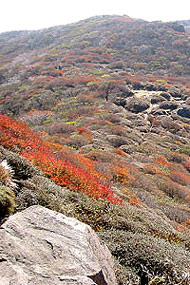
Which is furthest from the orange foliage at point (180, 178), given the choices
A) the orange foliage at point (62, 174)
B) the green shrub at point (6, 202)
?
the green shrub at point (6, 202)

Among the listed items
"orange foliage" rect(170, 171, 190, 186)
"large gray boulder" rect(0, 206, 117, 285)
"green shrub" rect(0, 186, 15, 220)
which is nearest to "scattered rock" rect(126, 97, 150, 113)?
"orange foliage" rect(170, 171, 190, 186)

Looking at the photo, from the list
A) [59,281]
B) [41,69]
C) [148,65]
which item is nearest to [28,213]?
[59,281]

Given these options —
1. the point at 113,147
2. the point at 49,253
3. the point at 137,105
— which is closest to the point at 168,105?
the point at 137,105

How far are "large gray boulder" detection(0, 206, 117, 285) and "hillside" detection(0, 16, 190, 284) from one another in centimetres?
84

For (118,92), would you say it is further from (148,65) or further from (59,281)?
(59,281)

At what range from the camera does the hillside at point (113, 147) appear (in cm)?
504

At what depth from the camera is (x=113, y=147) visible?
16016mm

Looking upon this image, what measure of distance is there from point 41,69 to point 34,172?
41.4m

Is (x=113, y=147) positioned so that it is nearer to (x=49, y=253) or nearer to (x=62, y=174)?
(x=62, y=174)

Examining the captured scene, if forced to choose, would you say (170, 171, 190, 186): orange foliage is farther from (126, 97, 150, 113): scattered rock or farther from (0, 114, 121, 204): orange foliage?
(126, 97, 150, 113): scattered rock

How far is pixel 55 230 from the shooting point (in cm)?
359

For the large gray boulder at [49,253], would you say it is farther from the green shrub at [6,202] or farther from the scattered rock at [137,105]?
the scattered rock at [137,105]

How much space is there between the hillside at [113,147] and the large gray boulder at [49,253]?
837 mm

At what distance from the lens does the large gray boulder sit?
2.72 meters
